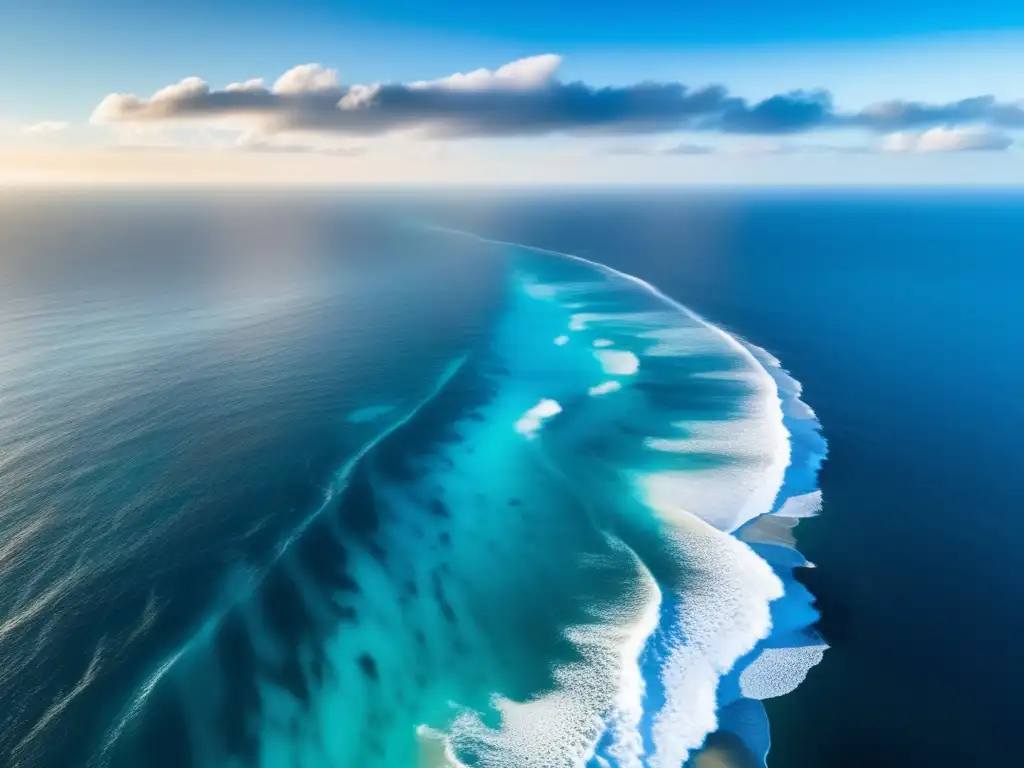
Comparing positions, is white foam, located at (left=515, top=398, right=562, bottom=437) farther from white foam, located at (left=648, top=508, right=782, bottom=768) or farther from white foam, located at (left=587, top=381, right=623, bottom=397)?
white foam, located at (left=648, top=508, right=782, bottom=768)

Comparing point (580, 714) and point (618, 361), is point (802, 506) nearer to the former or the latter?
point (580, 714)

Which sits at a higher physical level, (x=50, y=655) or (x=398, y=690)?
(x=50, y=655)

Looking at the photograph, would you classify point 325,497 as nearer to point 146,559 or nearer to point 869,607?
point 146,559

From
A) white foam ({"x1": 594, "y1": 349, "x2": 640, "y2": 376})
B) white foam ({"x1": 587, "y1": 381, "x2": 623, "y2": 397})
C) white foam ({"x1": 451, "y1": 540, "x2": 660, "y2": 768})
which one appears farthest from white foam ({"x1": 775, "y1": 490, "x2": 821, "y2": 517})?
white foam ({"x1": 594, "y1": 349, "x2": 640, "y2": 376})

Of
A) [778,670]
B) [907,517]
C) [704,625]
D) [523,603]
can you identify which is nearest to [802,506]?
[907,517]

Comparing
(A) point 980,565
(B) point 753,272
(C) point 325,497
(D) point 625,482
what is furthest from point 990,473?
(B) point 753,272

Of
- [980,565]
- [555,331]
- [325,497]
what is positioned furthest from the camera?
[555,331]
